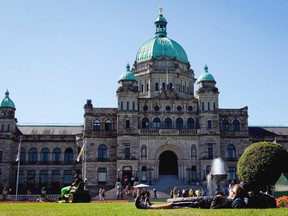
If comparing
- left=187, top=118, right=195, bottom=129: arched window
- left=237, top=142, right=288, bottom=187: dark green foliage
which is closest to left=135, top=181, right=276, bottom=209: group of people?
left=237, top=142, right=288, bottom=187: dark green foliage

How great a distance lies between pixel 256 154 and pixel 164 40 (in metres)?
35.8

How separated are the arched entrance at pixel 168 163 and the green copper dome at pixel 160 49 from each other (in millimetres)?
18120

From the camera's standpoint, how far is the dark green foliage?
47.5 metres

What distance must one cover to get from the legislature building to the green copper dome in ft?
5.58

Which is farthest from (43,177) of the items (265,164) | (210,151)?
(265,164)

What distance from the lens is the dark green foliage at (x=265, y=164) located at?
47500mm

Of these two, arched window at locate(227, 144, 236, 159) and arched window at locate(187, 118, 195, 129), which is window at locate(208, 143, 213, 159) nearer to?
arched window at locate(187, 118, 195, 129)

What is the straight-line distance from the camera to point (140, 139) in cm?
6556

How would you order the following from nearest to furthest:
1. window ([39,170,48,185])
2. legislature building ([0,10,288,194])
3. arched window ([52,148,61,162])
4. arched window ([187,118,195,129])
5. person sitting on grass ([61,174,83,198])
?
person sitting on grass ([61,174,83,198]) < legislature building ([0,10,288,194]) < arched window ([187,118,195,129]) < window ([39,170,48,185]) < arched window ([52,148,61,162])

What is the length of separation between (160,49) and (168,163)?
21.1 metres

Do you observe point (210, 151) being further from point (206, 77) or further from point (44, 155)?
point (44, 155)

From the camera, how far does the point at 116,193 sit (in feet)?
190

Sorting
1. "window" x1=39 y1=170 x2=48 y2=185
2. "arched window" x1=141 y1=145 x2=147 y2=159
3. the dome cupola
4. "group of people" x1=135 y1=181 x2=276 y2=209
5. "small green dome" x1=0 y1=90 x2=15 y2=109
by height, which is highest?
the dome cupola

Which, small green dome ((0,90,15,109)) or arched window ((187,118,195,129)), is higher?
small green dome ((0,90,15,109))
